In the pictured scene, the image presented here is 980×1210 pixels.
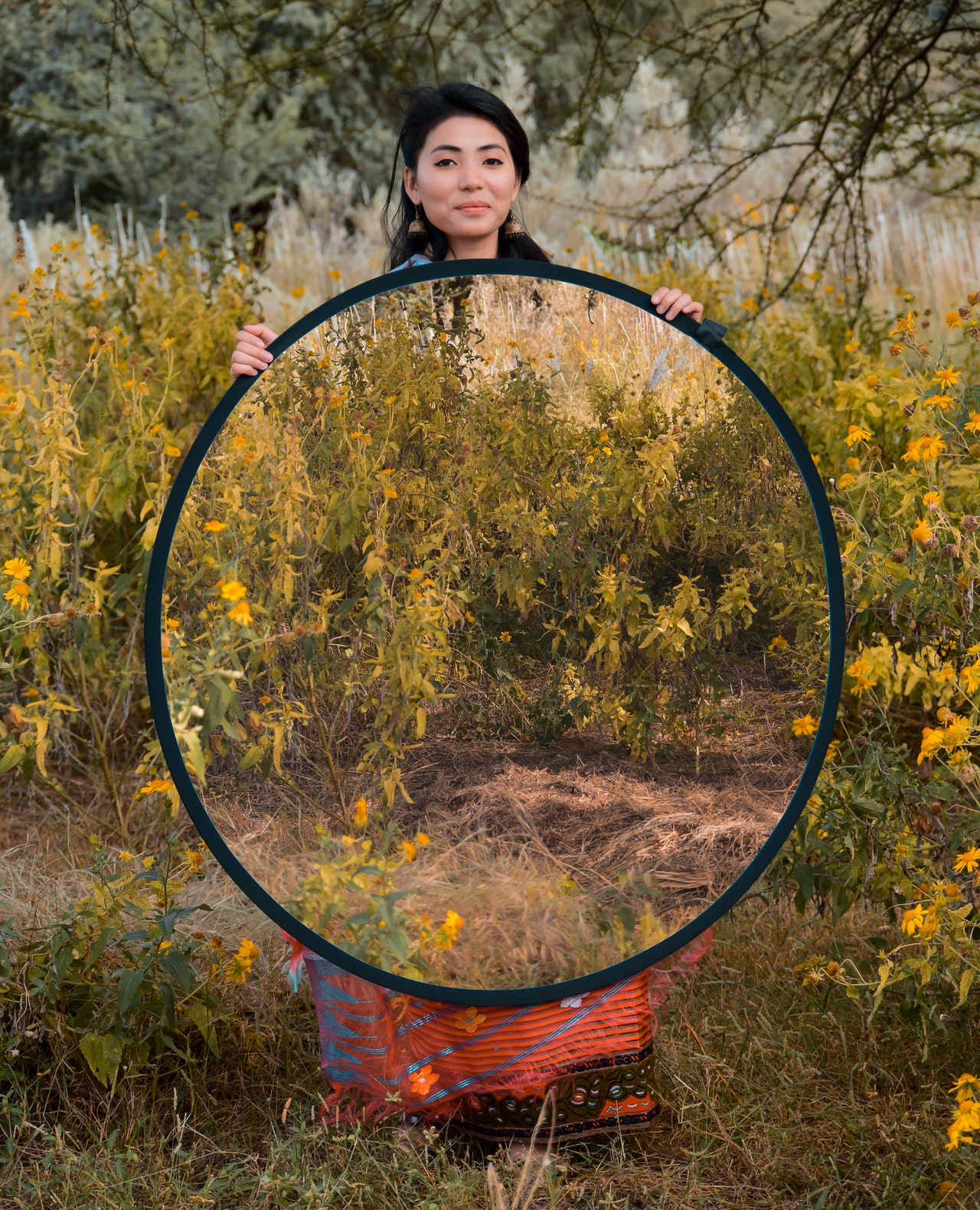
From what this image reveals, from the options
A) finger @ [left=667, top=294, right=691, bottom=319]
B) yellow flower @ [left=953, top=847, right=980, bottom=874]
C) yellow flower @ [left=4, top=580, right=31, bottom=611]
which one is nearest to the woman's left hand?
finger @ [left=667, top=294, right=691, bottom=319]

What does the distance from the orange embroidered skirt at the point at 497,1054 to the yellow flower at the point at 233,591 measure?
0.63 meters

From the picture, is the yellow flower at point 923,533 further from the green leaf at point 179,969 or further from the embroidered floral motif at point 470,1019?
the green leaf at point 179,969

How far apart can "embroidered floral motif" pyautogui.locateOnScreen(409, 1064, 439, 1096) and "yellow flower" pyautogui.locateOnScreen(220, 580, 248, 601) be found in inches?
33.4

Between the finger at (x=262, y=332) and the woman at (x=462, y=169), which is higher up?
the woman at (x=462, y=169)

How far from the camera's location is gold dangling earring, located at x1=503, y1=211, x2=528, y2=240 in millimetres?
2102

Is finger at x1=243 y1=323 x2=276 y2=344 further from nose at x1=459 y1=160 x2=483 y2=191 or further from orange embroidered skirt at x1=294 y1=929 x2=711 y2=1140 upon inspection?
orange embroidered skirt at x1=294 y1=929 x2=711 y2=1140

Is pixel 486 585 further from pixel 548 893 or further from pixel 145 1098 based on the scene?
pixel 145 1098

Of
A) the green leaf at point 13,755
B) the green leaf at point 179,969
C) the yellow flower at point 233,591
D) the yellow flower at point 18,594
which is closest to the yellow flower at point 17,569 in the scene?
the yellow flower at point 18,594

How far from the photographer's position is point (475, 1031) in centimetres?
187

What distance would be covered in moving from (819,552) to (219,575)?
902mm

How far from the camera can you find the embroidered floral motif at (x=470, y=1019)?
6.13ft

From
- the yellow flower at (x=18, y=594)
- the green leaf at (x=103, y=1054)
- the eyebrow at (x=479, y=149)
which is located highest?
the eyebrow at (x=479, y=149)


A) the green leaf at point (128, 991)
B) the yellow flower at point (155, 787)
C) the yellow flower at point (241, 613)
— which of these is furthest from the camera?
the yellow flower at point (155, 787)

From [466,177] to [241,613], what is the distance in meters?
0.85
